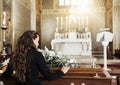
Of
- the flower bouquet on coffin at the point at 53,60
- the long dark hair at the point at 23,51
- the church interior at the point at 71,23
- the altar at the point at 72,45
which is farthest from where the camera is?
the altar at the point at 72,45

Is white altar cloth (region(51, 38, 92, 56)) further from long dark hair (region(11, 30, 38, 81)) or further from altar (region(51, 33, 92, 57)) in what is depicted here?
long dark hair (region(11, 30, 38, 81))

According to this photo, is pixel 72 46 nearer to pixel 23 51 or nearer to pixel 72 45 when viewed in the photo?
pixel 72 45

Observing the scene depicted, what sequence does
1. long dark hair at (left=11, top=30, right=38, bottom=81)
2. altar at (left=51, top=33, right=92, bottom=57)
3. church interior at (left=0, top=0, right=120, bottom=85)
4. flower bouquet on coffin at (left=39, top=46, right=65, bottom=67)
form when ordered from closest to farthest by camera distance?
1. long dark hair at (left=11, top=30, right=38, bottom=81)
2. flower bouquet on coffin at (left=39, top=46, right=65, bottom=67)
3. church interior at (left=0, top=0, right=120, bottom=85)
4. altar at (left=51, top=33, right=92, bottom=57)

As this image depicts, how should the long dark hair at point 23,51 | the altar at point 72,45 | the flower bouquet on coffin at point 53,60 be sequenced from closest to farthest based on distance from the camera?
the long dark hair at point 23,51 < the flower bouquet on coffin at point 53,60 < the altar at point 72,45

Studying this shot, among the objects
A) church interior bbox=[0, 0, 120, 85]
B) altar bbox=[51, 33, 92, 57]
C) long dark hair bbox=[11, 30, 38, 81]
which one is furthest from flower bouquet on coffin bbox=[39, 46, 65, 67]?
altar bbox=[51, 33, 92, 57]

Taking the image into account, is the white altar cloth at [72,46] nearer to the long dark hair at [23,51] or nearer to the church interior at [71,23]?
the church interior at [71,23]

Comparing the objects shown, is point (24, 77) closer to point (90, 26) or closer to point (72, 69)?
point (72, 69)

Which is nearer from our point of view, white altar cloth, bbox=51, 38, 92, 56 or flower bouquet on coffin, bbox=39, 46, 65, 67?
flower bouquet on coffin, bbox=39, 46, 65, 67

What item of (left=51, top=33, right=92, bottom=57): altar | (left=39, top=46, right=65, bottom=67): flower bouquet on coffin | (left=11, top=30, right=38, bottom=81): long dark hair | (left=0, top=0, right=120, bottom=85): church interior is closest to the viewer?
(left=11, top=30, right=38, bottom=81): long dark hair

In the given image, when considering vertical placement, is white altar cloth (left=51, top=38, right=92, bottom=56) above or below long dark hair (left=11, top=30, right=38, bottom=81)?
below

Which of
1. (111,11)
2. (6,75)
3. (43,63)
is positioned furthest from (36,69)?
(111,11)

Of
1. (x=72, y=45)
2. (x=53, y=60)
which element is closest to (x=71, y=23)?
(x=72, y=45)

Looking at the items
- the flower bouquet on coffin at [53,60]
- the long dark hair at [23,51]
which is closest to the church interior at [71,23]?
the flower bouquet on coffin at [53,60]

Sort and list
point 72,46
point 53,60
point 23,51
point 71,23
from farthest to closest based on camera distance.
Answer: point 71,23 < point 72,46 < point 53,60 < point 23,51
